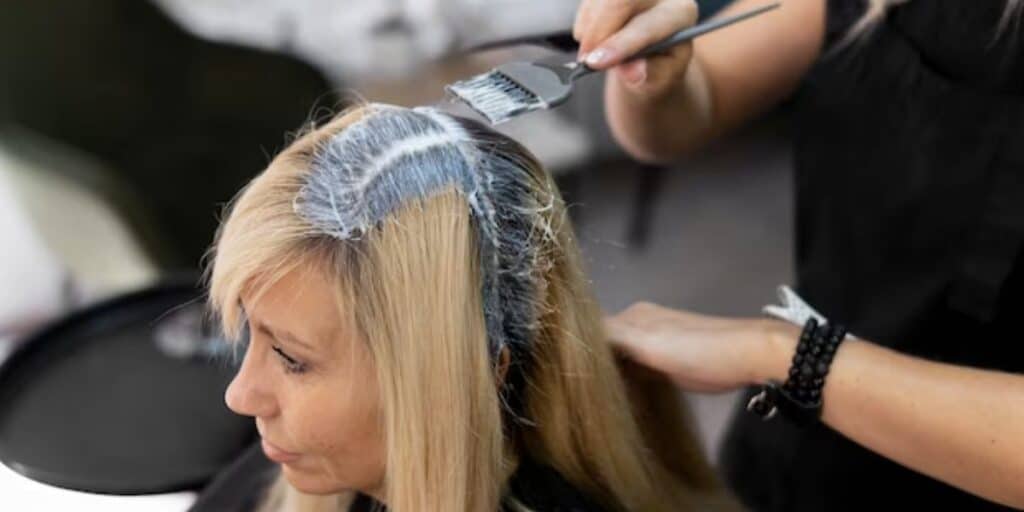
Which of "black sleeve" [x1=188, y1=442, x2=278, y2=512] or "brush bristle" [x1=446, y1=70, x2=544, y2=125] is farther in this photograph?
"black sleeve" [x1=188, y1=442, x2=278, y2=512]

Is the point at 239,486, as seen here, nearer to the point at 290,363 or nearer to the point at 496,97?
the point at 290,363

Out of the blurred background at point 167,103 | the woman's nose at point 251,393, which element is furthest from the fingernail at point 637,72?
the blurred background at point 167,103

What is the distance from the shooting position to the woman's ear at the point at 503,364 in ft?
2.31

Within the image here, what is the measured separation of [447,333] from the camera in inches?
26.1

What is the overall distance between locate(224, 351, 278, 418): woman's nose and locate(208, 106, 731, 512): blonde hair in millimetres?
39

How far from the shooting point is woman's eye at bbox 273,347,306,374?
26.8 inches

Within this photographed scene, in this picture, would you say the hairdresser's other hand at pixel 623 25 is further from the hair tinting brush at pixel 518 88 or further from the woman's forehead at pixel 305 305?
the woman's forehead at pixel 305 305

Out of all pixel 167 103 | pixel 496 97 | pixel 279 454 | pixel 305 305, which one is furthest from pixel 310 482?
pixel 167 103

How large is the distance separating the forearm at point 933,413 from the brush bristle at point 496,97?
25cm

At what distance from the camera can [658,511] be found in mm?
838

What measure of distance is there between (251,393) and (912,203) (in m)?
0.49

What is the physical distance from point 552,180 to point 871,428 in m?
0.27

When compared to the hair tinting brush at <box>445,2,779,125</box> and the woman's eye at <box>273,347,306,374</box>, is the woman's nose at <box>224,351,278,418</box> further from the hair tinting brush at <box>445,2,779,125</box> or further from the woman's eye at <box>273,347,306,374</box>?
the hair tinting brush at <box>445,2,779,125</box>

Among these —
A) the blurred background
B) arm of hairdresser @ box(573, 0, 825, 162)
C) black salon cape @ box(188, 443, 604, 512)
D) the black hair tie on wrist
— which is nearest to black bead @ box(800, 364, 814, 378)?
the black hair tie on wrist
